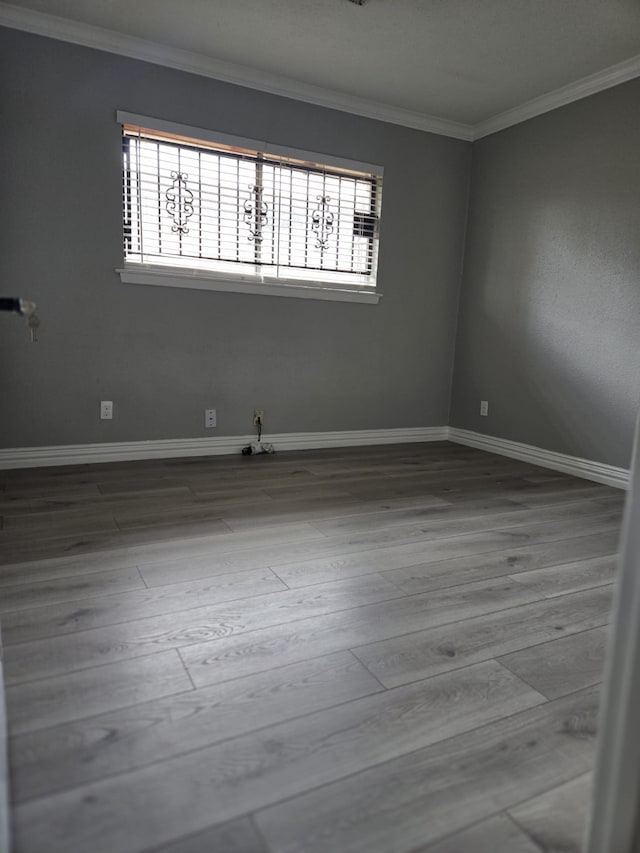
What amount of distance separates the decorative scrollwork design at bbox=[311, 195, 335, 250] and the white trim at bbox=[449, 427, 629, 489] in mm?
1880

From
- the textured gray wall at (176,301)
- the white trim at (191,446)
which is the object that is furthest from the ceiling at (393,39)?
the white trim at (191,446)

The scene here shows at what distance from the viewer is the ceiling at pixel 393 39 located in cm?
268

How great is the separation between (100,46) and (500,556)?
3405 millimetres

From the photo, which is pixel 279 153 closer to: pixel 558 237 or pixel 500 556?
pixel 558 237

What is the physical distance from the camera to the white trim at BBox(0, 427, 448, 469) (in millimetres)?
3215

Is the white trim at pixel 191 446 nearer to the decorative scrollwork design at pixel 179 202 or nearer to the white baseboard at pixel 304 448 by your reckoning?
the white baseboard at pixel 304 448

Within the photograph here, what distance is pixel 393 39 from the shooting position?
296 centimetres

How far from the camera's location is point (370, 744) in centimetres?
114

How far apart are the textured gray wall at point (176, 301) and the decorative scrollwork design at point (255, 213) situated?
1.21ft

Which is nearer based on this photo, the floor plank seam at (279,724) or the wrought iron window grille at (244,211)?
the floor plank seam at (279,724)

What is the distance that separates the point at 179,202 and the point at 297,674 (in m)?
2.96

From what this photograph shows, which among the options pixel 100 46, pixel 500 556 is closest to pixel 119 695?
pixel 500 556

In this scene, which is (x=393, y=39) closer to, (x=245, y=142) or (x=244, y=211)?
(x=245, y=142)

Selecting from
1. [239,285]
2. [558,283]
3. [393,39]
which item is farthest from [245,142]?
[558,283]
